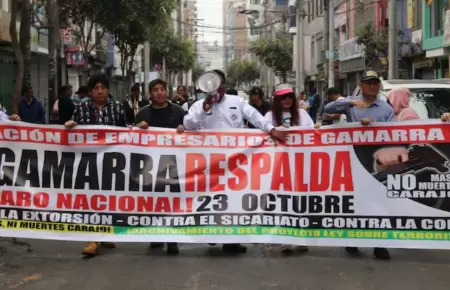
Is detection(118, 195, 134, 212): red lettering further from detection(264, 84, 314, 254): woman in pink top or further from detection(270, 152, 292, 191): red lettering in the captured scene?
detection(264, 84, 314, 254): woman in pink top

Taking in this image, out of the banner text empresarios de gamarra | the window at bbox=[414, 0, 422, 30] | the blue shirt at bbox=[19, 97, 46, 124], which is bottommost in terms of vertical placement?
the banner text empresarios de gamarra

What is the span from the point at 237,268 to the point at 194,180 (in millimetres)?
928

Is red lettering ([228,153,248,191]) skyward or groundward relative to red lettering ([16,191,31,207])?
skyward

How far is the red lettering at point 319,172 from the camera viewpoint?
663 centimetres

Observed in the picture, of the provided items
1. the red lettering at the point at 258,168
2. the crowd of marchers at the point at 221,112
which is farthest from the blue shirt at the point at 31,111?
the red lettering at the point at 258,168

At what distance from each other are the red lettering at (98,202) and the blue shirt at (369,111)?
2414 millimetres

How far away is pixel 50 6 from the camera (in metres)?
20.0

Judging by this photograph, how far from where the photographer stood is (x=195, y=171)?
671cm

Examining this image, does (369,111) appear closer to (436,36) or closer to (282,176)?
(282,176)

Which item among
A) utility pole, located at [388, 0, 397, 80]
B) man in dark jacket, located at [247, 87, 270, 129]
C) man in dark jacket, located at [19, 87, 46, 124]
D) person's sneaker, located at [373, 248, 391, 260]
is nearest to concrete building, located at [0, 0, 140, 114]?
man in dark jacket, located at [19, 87, 46, 124]

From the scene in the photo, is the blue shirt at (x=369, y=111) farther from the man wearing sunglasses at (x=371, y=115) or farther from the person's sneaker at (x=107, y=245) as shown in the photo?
the person's sneaker at (x=107, y=245)

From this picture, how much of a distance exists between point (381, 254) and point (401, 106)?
1801 millimetres

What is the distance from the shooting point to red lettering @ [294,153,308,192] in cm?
663

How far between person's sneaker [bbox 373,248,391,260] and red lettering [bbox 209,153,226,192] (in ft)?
5.31
